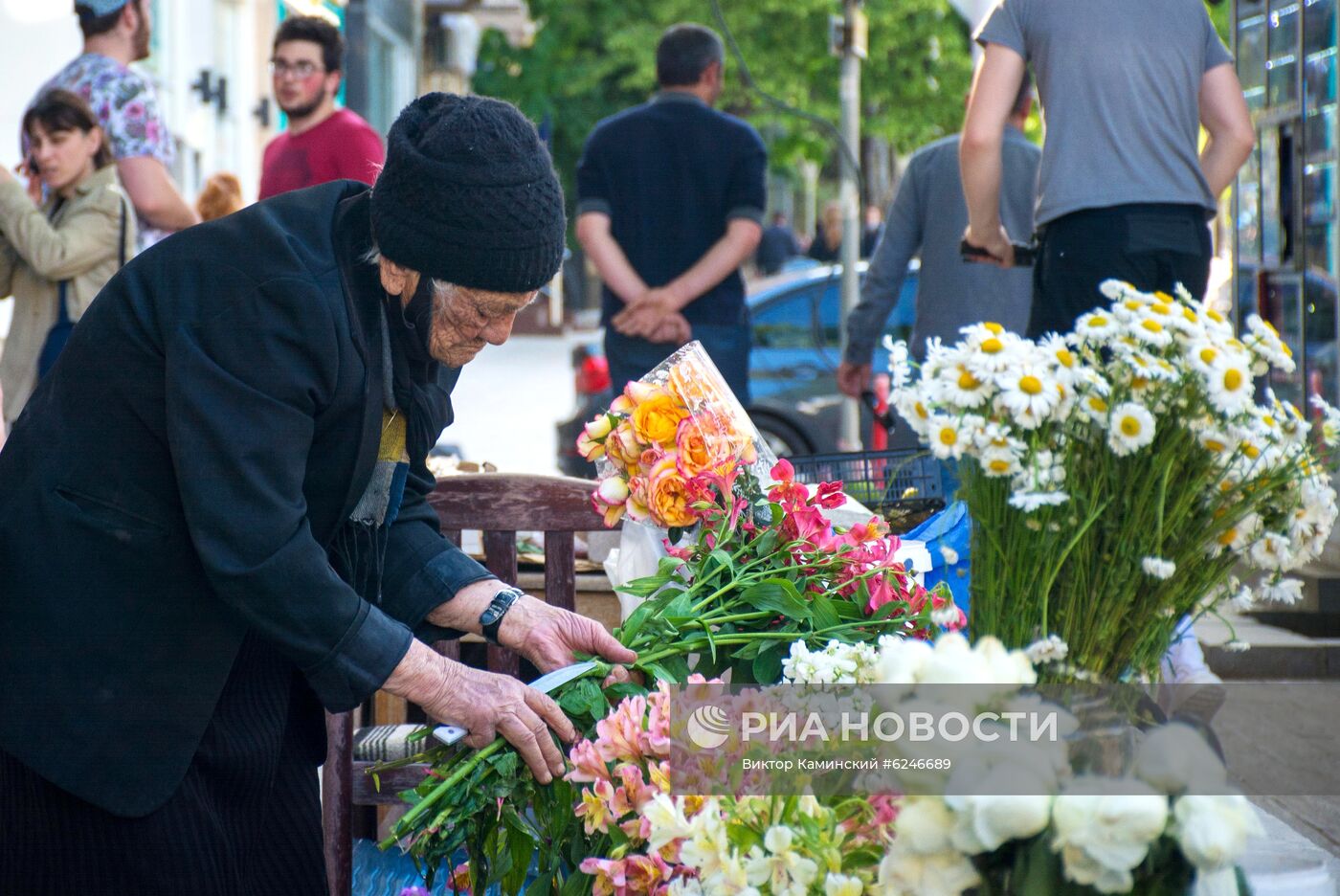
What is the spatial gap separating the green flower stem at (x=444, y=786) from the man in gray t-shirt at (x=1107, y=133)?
2.11 m

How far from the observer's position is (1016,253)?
3.89 metres

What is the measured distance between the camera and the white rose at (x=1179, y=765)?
1.13 m

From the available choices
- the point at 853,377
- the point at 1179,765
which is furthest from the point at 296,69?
the point at 1179,765

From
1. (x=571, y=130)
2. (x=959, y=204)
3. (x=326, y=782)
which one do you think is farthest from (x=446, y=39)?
(x=326, y=782)

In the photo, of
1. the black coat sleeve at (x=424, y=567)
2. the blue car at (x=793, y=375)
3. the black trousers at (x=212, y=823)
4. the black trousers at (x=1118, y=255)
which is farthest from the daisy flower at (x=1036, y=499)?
the blue car at (x=793, y=375)

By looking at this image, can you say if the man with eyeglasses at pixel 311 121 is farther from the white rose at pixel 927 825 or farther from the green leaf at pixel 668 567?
the white rose at pixel 927 825

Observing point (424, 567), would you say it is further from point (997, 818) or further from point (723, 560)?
point (997, 818)

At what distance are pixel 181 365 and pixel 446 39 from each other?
104 feet

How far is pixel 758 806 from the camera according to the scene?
141cm

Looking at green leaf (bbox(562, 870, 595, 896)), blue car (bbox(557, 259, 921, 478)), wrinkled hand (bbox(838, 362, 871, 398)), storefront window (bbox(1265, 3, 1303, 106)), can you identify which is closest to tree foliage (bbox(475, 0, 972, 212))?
blue car (bbox(557, 259, 921, 478))

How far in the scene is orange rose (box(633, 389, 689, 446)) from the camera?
2182mm

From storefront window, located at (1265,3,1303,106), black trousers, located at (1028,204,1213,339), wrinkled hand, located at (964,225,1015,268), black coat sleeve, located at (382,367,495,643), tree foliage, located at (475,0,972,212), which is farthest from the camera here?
tree foliage, located at (475,0,972,212)

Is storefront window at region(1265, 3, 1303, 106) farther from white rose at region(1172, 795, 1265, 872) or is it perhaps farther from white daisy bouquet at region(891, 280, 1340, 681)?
white rose at region(1172, 795, 1265, 872)

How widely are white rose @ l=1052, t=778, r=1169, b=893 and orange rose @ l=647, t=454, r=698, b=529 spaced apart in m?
1.01
